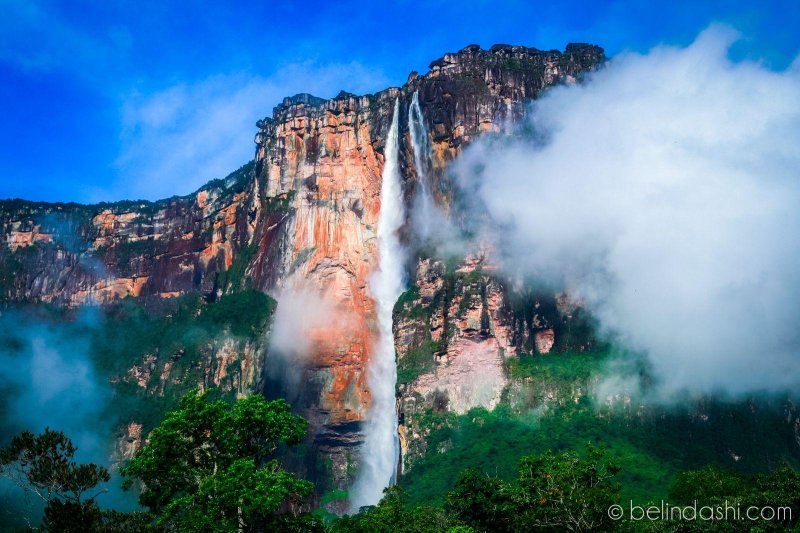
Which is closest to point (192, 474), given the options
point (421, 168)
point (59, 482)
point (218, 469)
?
point (218, 469)

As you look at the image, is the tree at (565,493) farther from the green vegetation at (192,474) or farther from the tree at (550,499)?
the green vegetation at (192,474)

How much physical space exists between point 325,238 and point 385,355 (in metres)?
18.7

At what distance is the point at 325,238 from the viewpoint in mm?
107438

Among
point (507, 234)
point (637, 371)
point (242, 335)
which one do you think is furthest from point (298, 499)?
point (242, 335)

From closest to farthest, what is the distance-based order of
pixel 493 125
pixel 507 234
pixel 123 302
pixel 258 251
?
1. pixel 507 234
2. pixel 493 125
3. pixel 258 251
4. pixel 123 302

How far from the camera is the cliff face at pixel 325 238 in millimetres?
94062

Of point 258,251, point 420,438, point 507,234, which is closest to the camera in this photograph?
point 420,438

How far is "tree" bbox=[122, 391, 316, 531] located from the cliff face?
60.6 m

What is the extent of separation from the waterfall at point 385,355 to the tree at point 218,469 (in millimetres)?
62881

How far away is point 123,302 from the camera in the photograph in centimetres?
12769

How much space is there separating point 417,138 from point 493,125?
1025 cm

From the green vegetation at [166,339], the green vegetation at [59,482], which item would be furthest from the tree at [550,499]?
the green vegetation at [166,339]

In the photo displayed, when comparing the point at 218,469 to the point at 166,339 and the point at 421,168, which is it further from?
the point at 166,339

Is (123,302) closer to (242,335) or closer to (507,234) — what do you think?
(242,335)
